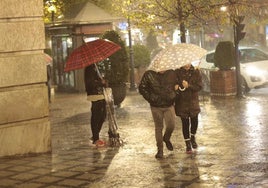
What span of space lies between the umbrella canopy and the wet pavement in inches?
56.2

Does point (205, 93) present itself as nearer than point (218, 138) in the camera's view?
No

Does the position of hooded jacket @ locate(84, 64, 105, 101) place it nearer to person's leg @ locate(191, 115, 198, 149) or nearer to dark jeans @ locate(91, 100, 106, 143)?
dark jeans @ locate(91, 100, 106, 143)

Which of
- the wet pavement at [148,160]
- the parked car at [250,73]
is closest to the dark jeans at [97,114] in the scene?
the wet pavement at [148,160]

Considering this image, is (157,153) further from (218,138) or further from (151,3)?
(151,3)

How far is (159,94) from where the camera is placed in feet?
27.9

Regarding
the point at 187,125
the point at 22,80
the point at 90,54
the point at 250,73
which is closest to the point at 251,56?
the point at 250,73

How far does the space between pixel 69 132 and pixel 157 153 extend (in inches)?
153

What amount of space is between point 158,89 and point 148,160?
1100 millimetres

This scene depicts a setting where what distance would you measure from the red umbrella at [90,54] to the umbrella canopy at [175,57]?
54.3 inches

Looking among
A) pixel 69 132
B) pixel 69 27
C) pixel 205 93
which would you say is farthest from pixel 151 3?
pixel 69 132

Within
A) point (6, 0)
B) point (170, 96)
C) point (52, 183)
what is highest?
point (6, 0)

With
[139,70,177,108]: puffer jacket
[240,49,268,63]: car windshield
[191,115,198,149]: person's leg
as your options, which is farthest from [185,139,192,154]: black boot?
[240,49,268,63]: car windshield

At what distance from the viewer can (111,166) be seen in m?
8.23

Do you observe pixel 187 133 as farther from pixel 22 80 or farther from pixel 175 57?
pixel 22 80
